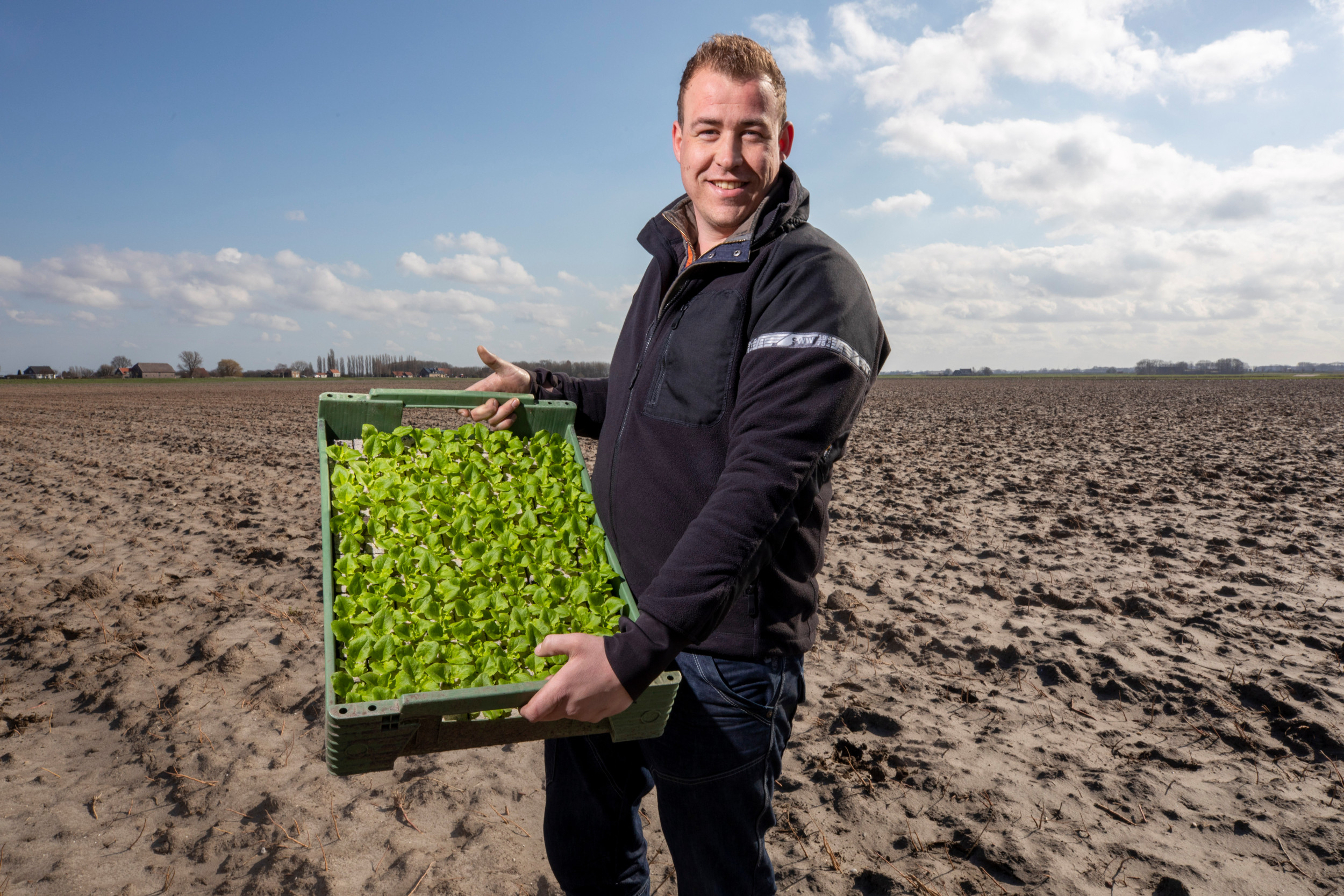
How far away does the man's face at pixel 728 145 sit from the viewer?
1749 millimetres

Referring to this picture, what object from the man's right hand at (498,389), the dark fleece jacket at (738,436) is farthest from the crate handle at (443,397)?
the dark fleece jacket at (738,436)

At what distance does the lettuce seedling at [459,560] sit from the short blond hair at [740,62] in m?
1.24

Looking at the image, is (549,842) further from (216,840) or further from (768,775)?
(216,840)

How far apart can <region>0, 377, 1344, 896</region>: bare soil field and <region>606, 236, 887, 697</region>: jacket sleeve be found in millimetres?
2218

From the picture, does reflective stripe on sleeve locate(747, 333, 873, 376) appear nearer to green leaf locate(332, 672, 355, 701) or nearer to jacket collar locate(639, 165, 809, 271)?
jacket collar locate(639, 165, 809, 271)

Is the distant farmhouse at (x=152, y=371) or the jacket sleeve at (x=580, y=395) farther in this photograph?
the distant farmhouse at (x=152, y=371)

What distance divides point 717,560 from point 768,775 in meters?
0.78

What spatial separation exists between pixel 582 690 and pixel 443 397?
128 cm

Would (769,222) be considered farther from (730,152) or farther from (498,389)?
(498,389)

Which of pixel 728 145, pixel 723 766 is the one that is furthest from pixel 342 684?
pixel 728 145

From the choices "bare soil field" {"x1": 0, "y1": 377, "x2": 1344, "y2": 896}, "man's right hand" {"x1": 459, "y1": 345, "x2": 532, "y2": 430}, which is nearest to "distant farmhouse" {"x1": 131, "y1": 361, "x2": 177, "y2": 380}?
"bare soil field" {"x1": 0, "y1": 377, "x2": 1344, "y2": 896}

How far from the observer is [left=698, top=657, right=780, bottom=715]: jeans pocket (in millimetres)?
1760

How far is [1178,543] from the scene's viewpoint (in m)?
7.94

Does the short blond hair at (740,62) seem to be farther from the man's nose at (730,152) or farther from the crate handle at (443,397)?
the crate handle at (443,397)
